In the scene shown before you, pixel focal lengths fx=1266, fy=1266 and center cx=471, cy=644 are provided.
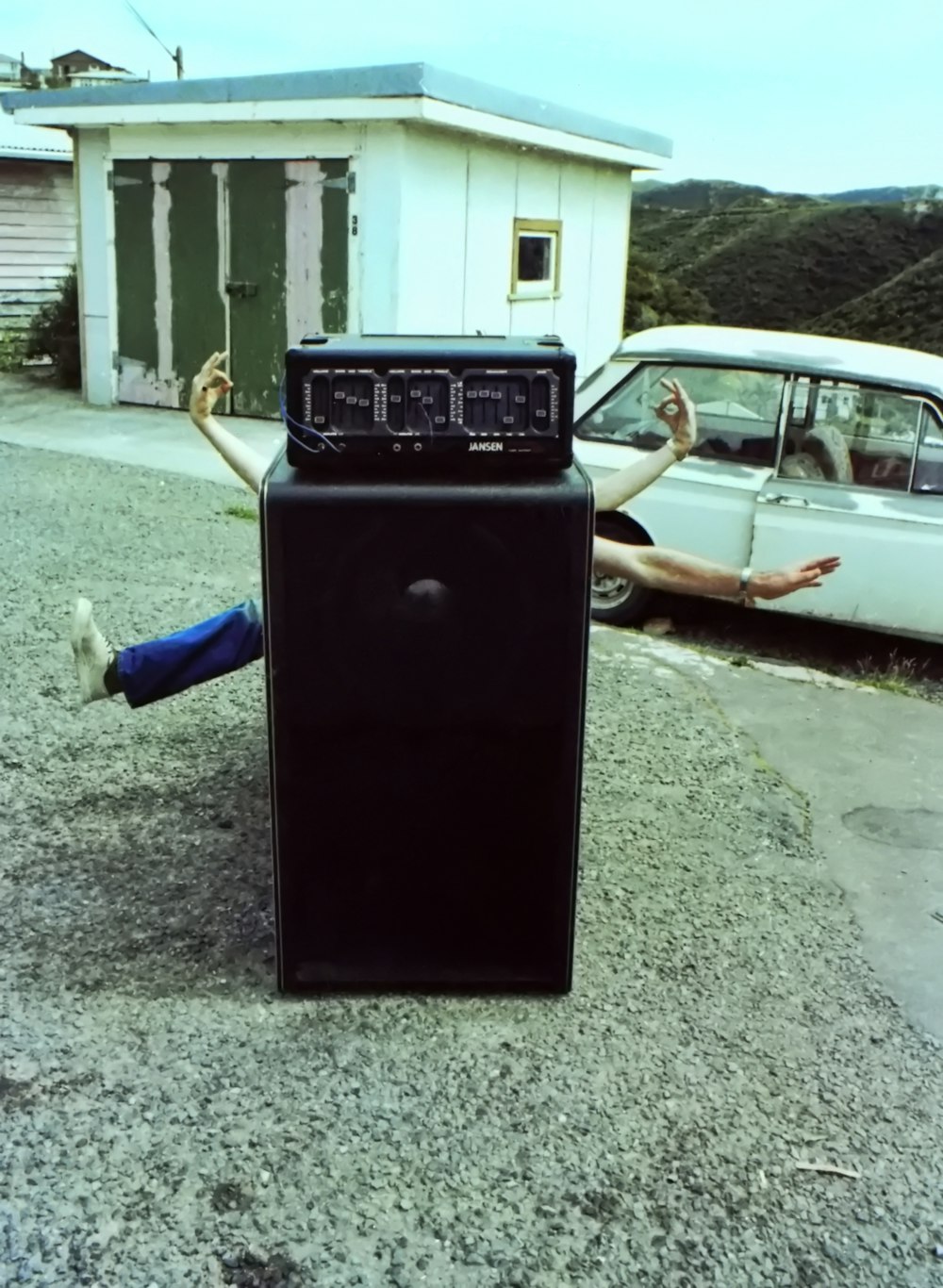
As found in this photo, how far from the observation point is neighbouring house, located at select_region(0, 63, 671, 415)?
11.6m

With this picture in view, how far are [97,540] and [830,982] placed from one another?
228 inches

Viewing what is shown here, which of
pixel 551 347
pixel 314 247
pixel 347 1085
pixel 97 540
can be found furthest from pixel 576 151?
pixel 347 1085

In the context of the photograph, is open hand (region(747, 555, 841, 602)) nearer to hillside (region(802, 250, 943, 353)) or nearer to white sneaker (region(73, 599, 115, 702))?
white sneaker (region(73, 599, 115, 702))

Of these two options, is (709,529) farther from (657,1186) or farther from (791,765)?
(657,1186)

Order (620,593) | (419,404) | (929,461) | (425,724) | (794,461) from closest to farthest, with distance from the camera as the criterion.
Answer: (419,404), (425,724), (929,461), (794,461), (620,593)

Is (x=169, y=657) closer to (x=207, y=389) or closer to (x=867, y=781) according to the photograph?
(x=207, y=389)

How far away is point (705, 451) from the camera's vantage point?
7195 millimetres

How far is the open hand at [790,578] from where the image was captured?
3.40 m

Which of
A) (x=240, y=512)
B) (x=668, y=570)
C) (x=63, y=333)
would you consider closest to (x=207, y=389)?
(x=668, y=570)

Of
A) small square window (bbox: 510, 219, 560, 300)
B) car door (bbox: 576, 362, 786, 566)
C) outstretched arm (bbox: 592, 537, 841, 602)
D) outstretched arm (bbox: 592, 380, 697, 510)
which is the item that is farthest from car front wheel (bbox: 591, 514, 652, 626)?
small square window (bbox: 510, 219, 560, 300)

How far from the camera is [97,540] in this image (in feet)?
26.0

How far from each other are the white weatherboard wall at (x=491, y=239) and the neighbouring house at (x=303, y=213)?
27 millimetres

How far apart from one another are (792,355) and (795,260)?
2299 cm

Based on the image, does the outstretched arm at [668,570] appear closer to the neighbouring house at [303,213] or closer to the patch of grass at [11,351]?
the neighbouring house at [303,213]
